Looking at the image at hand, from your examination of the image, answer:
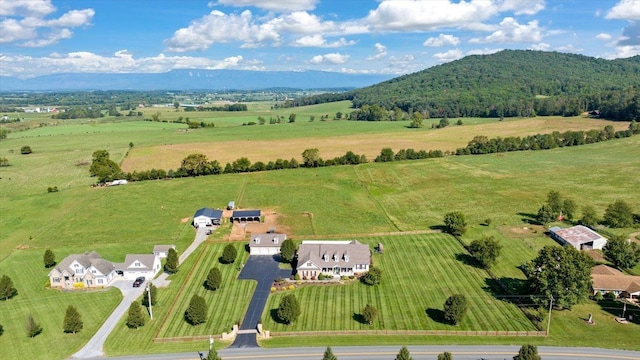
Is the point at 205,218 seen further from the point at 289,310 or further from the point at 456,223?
the point at 456,223

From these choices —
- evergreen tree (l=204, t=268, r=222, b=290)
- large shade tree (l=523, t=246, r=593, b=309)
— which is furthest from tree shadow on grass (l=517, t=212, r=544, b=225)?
evergreen tree (l=204, t=268, r=222, b=290)

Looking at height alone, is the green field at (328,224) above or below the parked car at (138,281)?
above

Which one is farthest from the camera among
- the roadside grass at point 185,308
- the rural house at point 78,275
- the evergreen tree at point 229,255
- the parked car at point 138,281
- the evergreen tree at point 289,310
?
the evergreen tree at point 229,255

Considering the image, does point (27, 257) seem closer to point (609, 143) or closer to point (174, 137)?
point (174, 137)

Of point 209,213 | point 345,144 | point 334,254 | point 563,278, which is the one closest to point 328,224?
point 334,254

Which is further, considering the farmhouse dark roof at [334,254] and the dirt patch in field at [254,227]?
the dirt patch in field at [254,227]

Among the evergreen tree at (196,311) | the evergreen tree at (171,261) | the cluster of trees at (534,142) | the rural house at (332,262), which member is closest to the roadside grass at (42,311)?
the evergreen tree at (171,261)

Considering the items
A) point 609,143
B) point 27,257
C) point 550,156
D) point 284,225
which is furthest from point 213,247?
point 609,143

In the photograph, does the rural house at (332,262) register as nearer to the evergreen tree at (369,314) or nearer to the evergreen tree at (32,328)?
the evergreen tree at (369,314)
